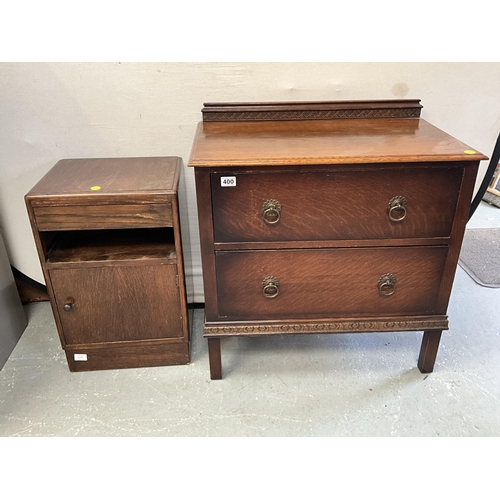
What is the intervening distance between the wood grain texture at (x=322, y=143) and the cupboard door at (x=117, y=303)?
45cm

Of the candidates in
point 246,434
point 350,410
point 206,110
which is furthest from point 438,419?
point 206,110

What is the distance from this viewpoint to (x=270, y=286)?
1.41 meters

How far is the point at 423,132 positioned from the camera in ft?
4.76

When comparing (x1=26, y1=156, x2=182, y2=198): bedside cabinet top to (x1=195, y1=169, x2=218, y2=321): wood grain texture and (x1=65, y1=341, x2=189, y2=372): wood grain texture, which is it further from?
(x1=65, y1=341, x2=189, y2=372): wood grain texture

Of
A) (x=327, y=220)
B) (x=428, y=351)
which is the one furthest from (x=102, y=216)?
(x=428, y=351)

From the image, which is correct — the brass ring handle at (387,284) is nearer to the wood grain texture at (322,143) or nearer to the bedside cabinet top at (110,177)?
the wood grain texture at (322,143)

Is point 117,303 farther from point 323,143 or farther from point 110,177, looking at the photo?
point 323,143

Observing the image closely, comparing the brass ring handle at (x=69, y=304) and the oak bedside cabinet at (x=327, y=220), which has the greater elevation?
the oak bedside cabinet at (x=327, y=220)

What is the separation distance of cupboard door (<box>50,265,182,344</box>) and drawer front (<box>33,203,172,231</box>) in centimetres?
16

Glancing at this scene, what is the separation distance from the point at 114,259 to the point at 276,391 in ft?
2.36

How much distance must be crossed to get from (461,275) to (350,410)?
111cm

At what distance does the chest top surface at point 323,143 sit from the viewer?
1.22 m

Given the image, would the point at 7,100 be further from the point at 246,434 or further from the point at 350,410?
the point at 350,410

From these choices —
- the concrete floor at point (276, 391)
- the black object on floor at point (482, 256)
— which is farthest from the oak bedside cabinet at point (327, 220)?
the black object on floor at point (482, 256)
